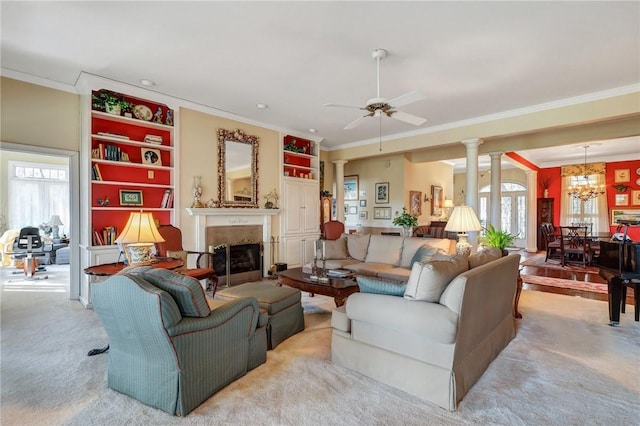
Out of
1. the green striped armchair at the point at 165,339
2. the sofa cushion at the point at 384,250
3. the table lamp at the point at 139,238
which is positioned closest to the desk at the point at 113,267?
the table lamp at the point at 139,238

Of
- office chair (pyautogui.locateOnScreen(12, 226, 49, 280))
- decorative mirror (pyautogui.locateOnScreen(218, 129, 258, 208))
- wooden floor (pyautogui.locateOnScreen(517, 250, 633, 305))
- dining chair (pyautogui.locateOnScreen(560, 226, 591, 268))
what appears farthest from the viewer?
dining chair (pyautogui.locateOnScreen(560, 226, 591, 268))

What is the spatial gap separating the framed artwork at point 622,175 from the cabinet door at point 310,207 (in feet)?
29.0

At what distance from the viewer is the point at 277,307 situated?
293cm

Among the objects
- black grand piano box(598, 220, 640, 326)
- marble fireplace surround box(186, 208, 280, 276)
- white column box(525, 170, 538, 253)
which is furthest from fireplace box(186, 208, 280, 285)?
white column box(525, 170, 538, 253)

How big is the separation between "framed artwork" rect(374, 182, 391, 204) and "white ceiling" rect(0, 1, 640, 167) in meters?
3.88

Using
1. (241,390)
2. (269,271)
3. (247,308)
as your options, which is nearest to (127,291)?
(247,308)

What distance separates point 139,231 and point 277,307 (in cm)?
146

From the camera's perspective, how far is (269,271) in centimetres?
598

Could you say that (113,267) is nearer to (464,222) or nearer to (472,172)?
(464,222)

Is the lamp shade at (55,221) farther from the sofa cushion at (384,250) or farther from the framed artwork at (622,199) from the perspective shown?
the framed artwork at (622,199)

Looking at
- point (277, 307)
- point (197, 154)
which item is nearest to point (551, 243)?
point (277, 307)

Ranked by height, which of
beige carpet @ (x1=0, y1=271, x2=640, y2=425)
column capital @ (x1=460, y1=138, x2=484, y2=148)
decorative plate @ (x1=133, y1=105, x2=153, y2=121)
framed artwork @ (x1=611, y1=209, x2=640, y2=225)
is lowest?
beige carpet @ (x1=0, y1=271, x2=640, y2=425)

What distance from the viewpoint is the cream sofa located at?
4.33m

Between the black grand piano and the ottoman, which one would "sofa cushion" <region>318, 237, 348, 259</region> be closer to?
the ottoman
